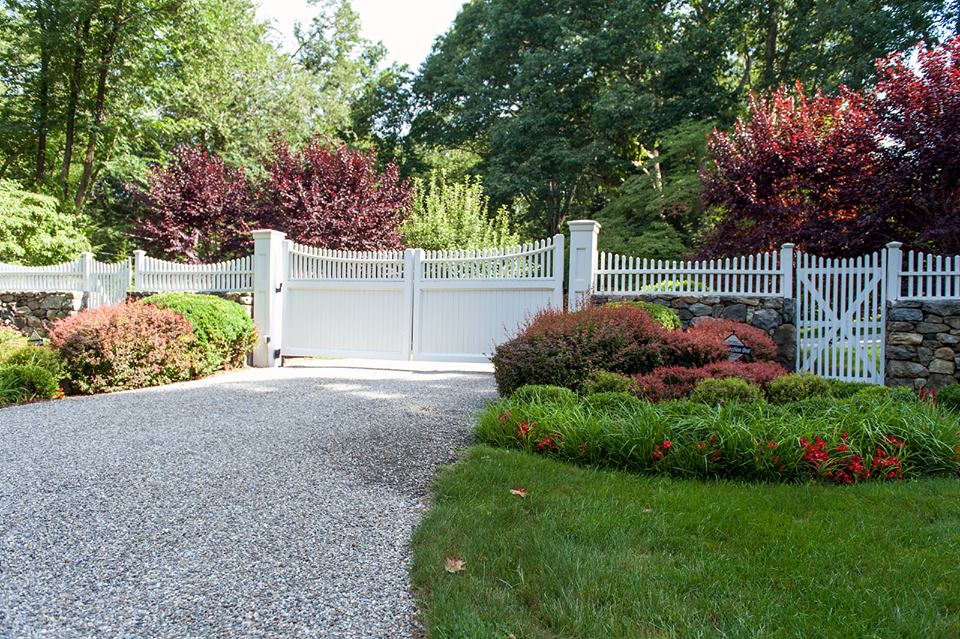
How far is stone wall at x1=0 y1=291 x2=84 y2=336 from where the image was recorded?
10.9m

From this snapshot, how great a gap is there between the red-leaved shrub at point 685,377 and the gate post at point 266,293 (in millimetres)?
6137

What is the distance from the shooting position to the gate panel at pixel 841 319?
738 centimetres

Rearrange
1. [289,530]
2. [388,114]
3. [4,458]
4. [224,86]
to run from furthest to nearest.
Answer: [388,114]
[224,86]
[4,458]
[289,530]

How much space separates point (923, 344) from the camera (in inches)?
279

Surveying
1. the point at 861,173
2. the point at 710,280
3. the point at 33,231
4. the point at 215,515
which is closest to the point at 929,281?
the point at 861,173

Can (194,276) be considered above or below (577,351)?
above

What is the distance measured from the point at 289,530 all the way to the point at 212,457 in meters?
1.42

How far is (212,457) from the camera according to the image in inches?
159

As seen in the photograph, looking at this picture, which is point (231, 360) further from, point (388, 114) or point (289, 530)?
→ point (388, 114)

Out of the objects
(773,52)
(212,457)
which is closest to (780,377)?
(212,457)

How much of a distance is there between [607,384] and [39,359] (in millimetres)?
6337

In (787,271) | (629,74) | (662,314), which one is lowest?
(662,314)

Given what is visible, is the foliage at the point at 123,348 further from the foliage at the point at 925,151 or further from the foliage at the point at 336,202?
the foliage at the point at 925,151

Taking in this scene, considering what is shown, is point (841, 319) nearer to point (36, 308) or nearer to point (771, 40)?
point (771, 40)
